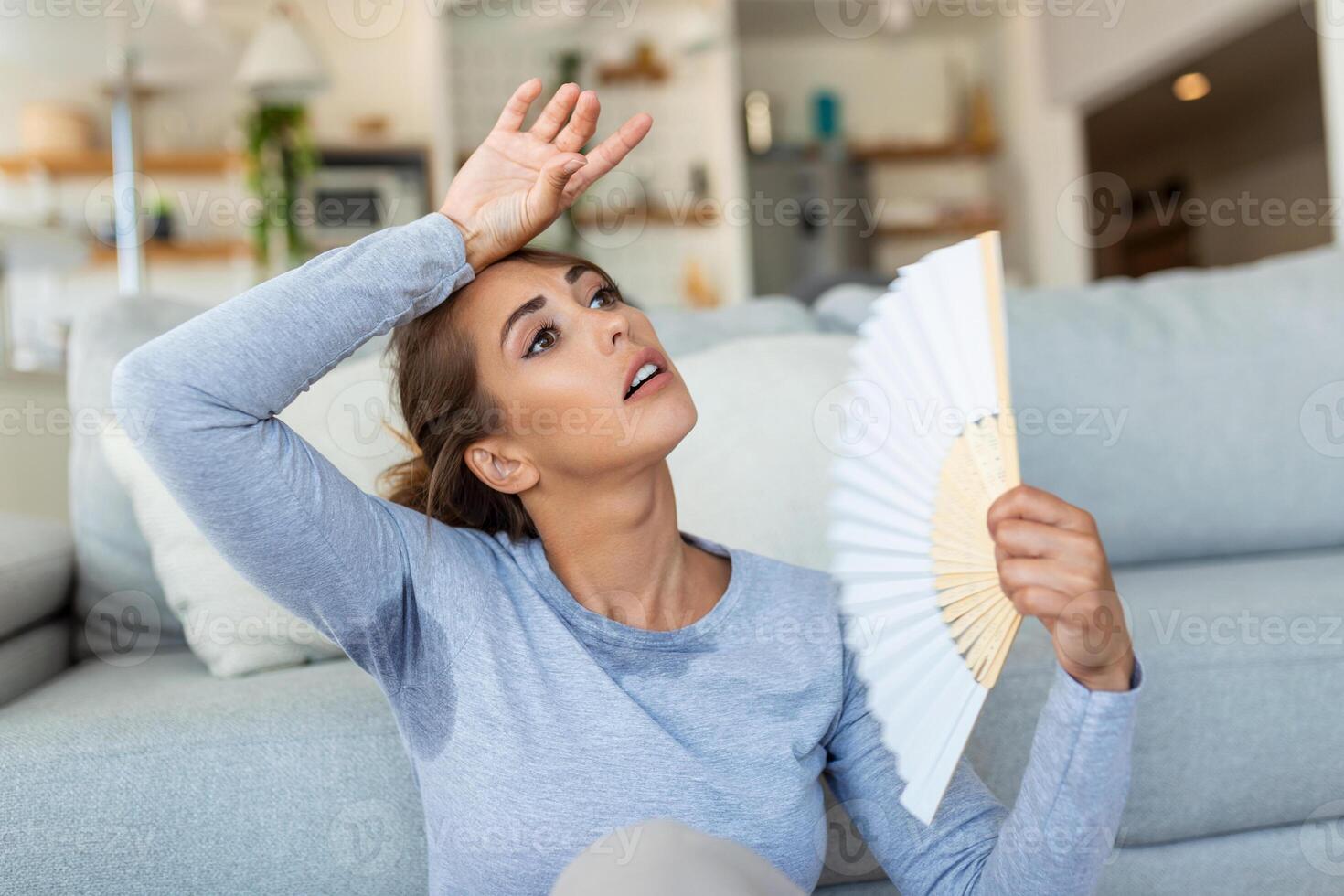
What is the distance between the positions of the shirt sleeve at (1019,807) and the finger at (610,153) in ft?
1.63

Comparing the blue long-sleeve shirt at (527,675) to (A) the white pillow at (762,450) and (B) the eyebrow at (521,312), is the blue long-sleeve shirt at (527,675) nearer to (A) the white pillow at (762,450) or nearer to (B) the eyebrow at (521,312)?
(B) the eyebrow at (521,312)

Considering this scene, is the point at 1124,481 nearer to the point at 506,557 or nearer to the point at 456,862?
the point at 506,557

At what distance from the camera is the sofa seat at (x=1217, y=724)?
4.25 ft

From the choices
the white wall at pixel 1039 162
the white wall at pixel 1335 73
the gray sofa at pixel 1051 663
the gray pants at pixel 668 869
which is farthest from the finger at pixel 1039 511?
the white wall at pixel 1039 162

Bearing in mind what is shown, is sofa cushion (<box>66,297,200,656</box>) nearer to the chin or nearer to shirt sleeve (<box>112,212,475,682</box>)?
shirt sleeve (<box>112,212,475,682</box>)

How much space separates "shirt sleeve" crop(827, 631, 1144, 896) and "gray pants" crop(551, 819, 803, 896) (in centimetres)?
18

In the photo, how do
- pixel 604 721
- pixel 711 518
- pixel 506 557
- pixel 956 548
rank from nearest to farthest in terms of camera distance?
pixel 956 548 < pixel 604 721 < pixel 506 557 < pixel 711 518

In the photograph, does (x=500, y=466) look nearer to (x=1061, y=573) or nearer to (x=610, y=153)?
(x=610, y=153)

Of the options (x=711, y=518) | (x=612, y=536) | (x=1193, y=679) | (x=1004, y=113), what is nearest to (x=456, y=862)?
(x=612, y=536)

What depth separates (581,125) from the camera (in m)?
1.01

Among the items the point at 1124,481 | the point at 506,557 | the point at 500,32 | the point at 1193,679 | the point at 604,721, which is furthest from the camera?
the point at 500,32

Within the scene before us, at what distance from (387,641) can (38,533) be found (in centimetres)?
85

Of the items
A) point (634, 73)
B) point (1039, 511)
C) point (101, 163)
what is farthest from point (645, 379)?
point (101, 163)

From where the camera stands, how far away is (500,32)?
5543 mm
